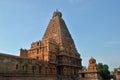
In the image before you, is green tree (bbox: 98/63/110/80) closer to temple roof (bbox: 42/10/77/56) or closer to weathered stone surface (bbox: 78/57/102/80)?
temple roof (bbox: 42/10/77/56)

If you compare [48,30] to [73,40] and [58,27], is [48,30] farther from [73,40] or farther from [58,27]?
[73,40]

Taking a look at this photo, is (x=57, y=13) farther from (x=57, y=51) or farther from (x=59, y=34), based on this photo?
(x=57, y=51)

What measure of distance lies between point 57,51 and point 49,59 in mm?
4261

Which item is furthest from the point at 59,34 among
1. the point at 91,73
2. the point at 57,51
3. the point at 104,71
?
the point at 104,71

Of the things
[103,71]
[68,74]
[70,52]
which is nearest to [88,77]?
[68,74]

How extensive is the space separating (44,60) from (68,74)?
24.2 feet

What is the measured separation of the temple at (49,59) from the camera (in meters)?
26.8

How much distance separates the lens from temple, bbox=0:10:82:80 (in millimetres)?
26766

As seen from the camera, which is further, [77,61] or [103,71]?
[103,71]

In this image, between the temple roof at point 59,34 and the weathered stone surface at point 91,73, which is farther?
the temple roof at point 59,34

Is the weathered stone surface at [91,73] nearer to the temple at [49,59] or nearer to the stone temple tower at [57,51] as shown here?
the temple at [49,59]

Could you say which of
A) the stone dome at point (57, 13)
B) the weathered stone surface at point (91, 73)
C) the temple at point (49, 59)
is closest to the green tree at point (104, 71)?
the temple at point (49, 59)

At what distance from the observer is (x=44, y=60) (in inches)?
1344

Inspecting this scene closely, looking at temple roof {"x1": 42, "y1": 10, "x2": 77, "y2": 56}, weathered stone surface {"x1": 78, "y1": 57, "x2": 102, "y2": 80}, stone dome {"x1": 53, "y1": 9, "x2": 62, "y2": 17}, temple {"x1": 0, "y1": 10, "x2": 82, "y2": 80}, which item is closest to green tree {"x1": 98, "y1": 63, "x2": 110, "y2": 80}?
temple {"x1": 0, "y1": 10, "x2": 82, "y2": 80}
